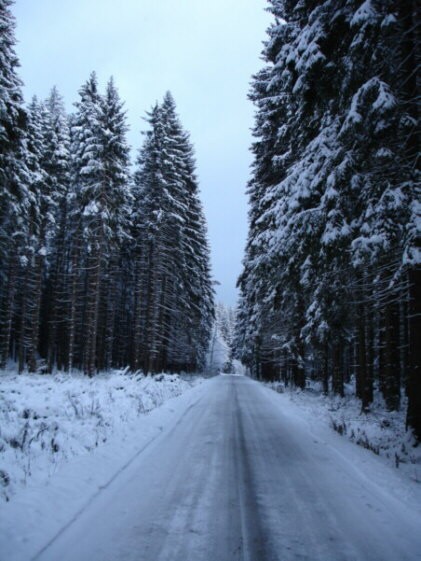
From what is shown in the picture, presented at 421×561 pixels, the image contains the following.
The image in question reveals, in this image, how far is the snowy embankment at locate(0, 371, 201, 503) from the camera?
4.99 metres

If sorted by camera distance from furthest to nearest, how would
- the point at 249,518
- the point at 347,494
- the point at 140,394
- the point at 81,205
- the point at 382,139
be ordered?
the point at 81,205 < the point at 140,394 < the point at 382,139 < the point at 347,494 < the point at 249,518

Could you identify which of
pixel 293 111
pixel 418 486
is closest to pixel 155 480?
pixel 418 486

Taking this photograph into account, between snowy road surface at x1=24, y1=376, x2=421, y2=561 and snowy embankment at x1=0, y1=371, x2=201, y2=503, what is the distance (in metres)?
1.07

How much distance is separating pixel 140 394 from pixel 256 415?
426cm

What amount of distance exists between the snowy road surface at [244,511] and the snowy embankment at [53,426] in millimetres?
1072

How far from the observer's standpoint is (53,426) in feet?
22.3

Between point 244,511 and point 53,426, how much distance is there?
4.43 metres

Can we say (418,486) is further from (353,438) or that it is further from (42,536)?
(42,536)

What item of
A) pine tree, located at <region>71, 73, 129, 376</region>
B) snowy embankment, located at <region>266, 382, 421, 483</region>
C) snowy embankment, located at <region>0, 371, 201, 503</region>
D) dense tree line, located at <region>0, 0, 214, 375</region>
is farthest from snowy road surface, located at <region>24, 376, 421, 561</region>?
pine tree, located at <region>71, 73, 129, 376</region>

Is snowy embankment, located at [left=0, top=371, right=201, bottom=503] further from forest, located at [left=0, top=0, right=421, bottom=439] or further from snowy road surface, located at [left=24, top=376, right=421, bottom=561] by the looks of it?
forest, located at [left=0, top=0, right=421, bottom=439]

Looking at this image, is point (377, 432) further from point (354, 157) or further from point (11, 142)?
point (11, 142)

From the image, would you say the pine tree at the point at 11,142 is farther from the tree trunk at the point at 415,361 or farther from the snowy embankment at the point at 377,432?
the snowy embankment at the point at 377,432

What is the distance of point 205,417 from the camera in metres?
10.3

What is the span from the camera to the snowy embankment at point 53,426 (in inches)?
196
